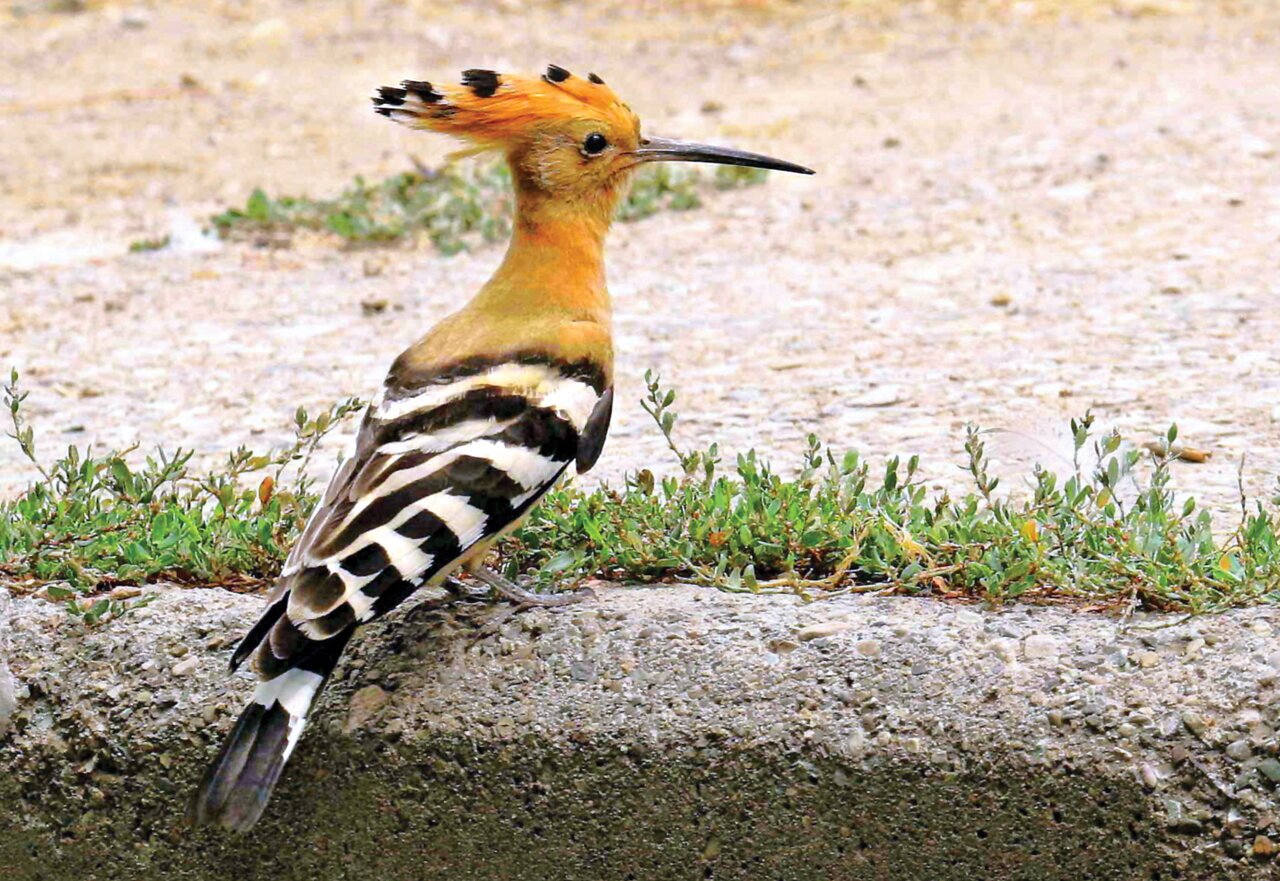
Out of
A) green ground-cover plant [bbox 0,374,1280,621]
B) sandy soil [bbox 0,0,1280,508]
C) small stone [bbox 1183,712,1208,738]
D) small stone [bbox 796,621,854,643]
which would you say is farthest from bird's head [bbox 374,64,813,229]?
small stone [bbox 1183,712,1208,738]

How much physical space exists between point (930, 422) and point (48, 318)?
3.23m

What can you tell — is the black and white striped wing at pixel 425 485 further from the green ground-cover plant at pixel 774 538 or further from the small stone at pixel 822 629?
the small stone at pixel 822 629

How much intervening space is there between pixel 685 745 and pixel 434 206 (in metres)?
4.28

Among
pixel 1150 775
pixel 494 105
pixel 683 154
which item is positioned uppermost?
pixel 494 105

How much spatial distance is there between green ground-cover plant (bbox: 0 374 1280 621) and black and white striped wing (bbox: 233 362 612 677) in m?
0.29

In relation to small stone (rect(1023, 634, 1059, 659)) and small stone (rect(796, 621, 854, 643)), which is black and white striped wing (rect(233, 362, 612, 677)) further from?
small stone (rect(1023, 634, 1059, 659))

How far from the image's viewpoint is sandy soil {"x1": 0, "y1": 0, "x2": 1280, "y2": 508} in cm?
494

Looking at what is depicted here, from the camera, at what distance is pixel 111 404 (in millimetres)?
5273

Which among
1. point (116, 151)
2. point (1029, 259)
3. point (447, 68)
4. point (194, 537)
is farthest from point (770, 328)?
point (447, 68)

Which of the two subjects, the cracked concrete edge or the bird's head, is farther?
the bird's head

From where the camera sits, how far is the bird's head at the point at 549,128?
3676 mm

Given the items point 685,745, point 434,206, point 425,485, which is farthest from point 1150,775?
point 434,206

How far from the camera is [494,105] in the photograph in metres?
3.71

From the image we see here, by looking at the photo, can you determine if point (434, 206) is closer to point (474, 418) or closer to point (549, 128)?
point (549, 128)
